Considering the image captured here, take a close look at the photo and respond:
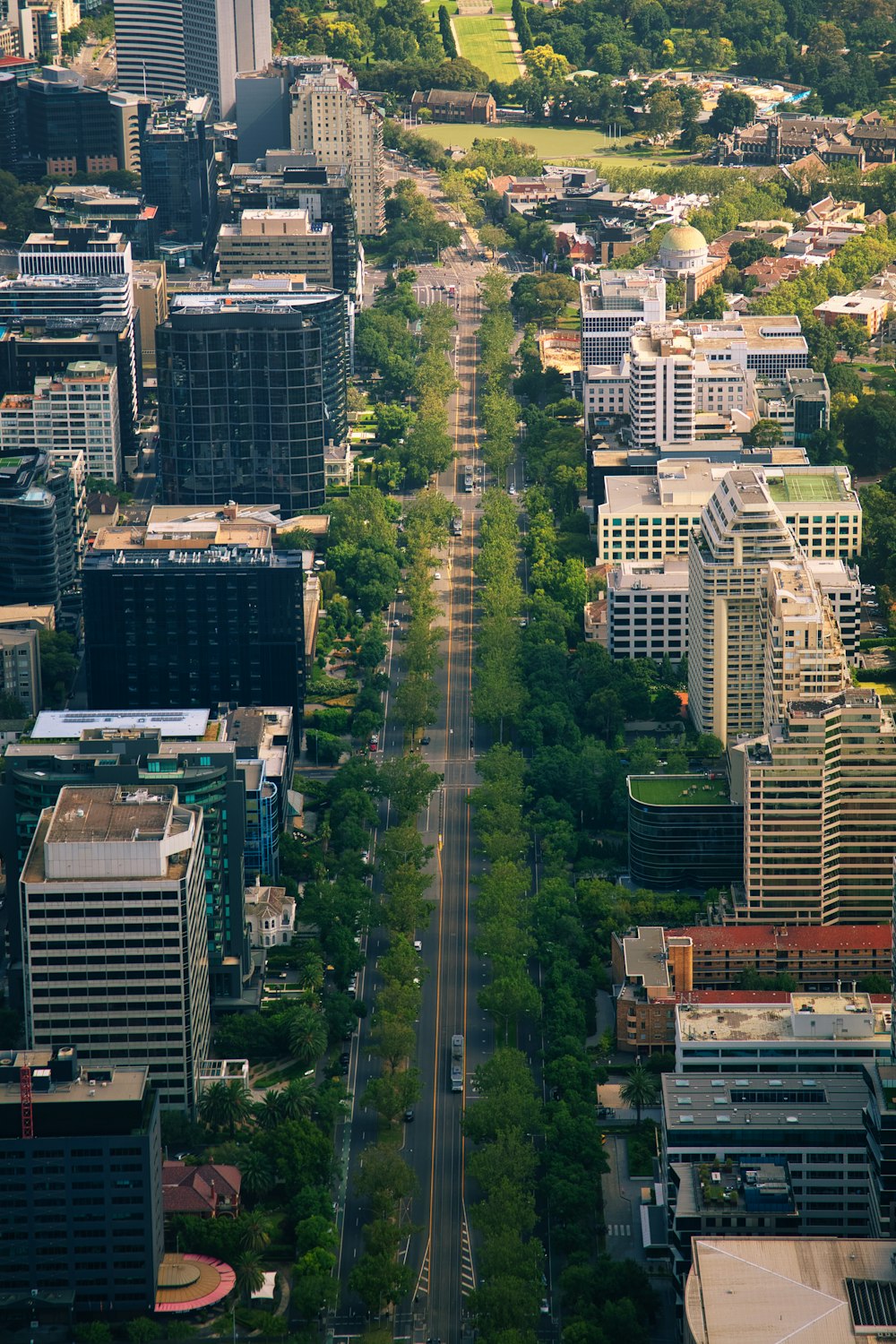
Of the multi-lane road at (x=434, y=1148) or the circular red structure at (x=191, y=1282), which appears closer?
the circular red structure at (x=191, y=1282)

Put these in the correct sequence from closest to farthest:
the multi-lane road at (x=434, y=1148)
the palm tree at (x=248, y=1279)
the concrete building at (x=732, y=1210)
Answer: the concrete building at (x=732, y=1210)
the palm tree at (x=248, y=1279)
the multi-lane road at (x=434, y=1148)

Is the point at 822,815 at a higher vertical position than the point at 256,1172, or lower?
higher

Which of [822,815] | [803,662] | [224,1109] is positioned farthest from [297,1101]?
[803,662]

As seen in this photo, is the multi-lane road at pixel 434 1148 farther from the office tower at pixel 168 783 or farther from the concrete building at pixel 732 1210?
the concrete building at pixel 732 1210

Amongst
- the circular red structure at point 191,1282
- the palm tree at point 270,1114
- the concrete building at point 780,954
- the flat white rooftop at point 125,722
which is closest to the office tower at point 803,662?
the concrete building at point 780,954

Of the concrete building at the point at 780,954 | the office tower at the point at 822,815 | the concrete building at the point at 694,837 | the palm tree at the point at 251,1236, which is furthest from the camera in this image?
the concrete building at the point at 694,837

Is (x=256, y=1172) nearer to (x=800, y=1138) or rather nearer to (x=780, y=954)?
(x=800, y=1138)
